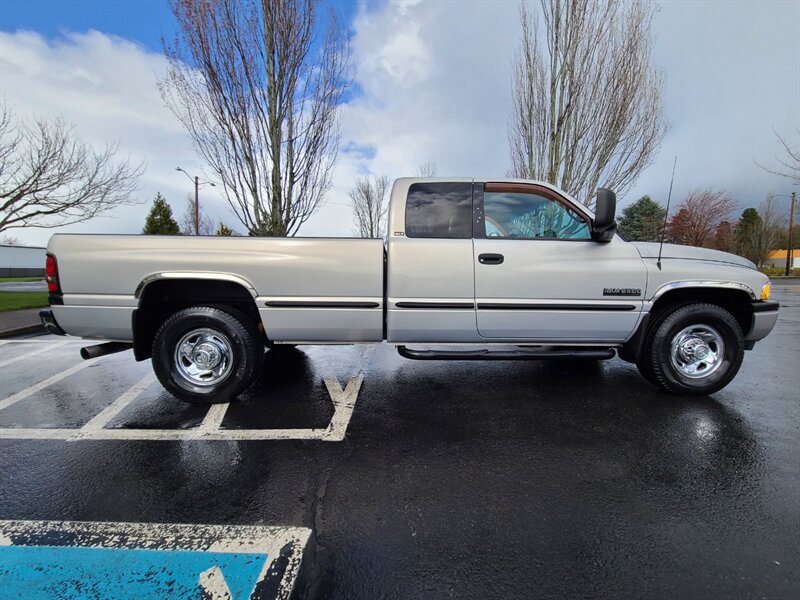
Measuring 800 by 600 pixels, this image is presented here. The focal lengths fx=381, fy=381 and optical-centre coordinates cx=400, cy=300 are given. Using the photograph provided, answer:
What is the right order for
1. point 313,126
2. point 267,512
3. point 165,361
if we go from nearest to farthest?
point 267,512, point 165,361, point 313,126

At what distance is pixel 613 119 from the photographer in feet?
36.0

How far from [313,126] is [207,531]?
9523 mm

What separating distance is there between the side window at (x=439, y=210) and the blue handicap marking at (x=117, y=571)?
2.77 metres

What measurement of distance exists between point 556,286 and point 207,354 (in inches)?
131

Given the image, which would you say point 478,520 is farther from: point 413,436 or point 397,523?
point 413,436

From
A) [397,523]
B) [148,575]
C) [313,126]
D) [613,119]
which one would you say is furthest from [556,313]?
[613,119]

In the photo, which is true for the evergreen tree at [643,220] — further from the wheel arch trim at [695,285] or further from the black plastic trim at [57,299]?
the black plastic trim at [57,299]

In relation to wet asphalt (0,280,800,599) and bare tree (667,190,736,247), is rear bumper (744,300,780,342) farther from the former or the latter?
bare tree (667,190,736,247)

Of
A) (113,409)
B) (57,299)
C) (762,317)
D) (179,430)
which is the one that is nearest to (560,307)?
(762,317)

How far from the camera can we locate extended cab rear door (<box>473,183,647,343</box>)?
351 centimetres

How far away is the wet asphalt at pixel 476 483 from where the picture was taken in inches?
68.8

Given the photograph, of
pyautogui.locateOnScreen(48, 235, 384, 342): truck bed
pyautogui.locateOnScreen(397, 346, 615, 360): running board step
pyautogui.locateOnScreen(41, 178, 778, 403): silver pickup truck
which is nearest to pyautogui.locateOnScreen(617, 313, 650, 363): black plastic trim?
pyautogui.locateOnScreen(41, 178, 778, 403): silver pickup truck

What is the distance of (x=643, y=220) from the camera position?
3553 centimetres

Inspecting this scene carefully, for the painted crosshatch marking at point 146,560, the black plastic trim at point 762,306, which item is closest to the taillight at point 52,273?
the painted crosshatch marking at point 146,560
